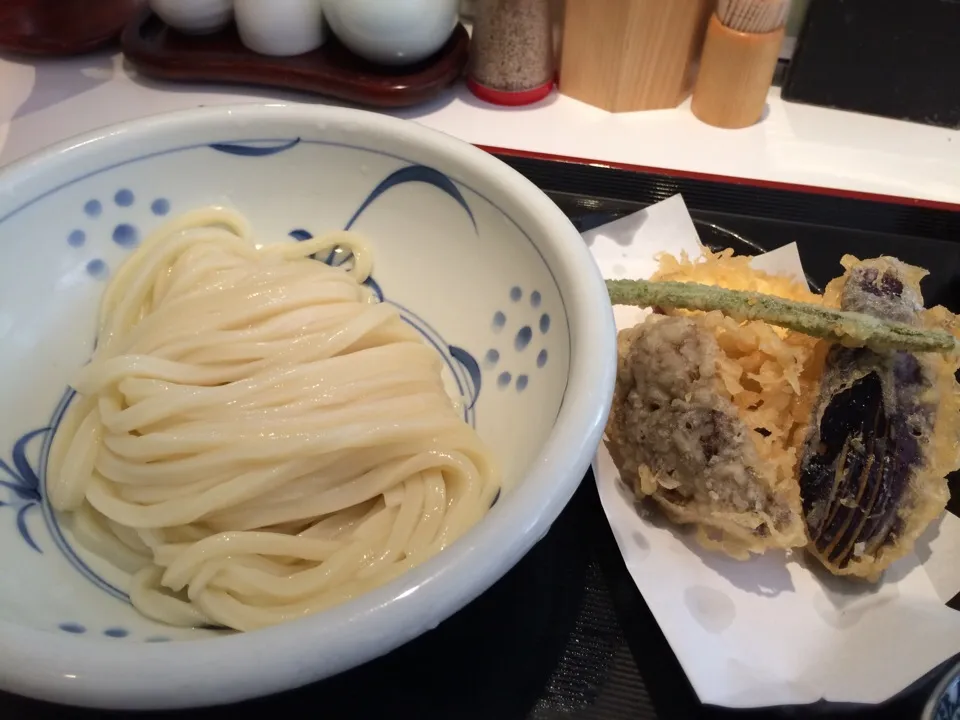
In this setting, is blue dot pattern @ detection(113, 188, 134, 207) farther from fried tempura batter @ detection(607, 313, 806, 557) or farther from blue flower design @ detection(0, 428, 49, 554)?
fried tempura batter @ detection(607, 313, 806, 557)

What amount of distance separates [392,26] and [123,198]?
3.21 ft

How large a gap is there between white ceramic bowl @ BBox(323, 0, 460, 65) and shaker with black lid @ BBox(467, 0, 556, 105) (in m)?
0.11

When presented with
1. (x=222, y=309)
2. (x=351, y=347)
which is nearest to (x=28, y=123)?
(x=222, y=309)

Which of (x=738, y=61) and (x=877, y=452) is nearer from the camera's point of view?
(x=877, y=452)

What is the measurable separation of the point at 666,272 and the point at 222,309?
784 millimetres

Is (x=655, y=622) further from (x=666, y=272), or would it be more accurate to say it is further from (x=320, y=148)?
(x=320, y=148)

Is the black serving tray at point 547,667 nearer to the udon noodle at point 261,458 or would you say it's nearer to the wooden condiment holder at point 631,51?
the udon noodle at point 261,458

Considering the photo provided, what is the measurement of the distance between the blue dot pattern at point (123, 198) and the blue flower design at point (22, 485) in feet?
1.26

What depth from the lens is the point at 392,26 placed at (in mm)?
1809

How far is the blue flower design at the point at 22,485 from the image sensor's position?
0.86 metres

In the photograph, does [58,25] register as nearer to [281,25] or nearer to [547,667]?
[281,25]

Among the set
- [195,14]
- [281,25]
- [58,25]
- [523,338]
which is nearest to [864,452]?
[523,338]

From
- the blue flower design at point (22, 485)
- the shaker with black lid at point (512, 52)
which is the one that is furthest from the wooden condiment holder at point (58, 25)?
the blue flower design at point (22, 485)

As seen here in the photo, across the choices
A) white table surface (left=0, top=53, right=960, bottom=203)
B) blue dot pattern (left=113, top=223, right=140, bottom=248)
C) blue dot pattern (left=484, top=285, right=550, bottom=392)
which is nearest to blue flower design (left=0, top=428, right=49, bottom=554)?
blue dot pattern (left=113, top=223, right=140, bottom=248)
